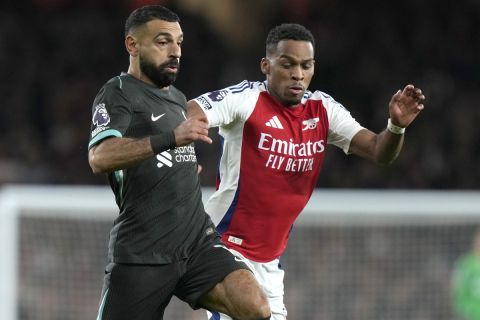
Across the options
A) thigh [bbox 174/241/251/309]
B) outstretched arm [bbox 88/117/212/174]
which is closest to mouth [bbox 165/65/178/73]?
outstretched arm [bbox 88/117/212/174]

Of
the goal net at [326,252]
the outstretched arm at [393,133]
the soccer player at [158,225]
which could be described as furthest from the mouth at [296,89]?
the goal net at [326,252]

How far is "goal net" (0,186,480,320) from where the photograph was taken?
7.90 metres

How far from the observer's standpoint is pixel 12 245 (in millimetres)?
7539

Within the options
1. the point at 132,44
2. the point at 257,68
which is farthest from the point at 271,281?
the point at 257,68

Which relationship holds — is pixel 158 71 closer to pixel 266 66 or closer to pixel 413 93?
pixel 266 66

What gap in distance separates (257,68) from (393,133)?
30.5 feet

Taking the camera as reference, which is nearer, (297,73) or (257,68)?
(297,73)

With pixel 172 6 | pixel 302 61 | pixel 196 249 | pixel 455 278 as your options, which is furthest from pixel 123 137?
pixel 172 6

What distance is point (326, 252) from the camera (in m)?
8.61

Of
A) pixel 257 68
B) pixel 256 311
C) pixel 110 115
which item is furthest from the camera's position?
pixel 257 68

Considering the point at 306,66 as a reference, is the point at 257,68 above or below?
below

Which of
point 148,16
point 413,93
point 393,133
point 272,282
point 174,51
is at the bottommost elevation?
point 272,282

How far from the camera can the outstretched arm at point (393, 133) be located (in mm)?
5270

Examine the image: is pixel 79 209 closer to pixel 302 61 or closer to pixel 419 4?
pixel 302 61
